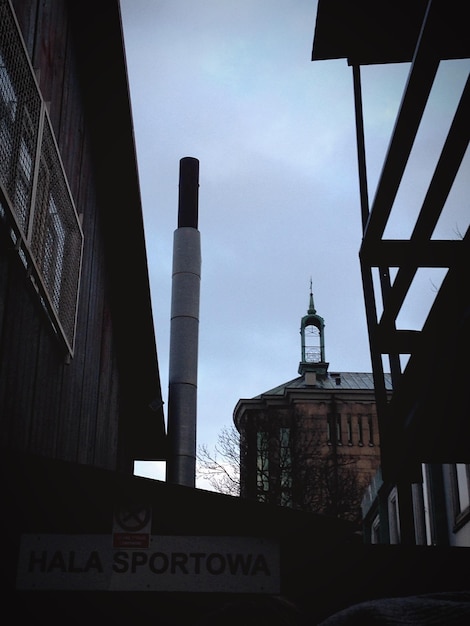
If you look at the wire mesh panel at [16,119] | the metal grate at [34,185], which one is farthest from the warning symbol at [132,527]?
the wire mesh panel at [16,119]

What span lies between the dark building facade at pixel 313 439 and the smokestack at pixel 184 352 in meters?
15.1

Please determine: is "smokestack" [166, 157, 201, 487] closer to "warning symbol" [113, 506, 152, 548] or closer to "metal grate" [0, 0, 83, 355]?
"metal grate" [0, 0, 83, 355]

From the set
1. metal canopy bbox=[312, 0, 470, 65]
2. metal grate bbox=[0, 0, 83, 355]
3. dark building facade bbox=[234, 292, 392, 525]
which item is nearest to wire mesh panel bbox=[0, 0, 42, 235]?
metal grate bbox=[0, 0, 83, 355]

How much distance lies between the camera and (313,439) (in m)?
48.4

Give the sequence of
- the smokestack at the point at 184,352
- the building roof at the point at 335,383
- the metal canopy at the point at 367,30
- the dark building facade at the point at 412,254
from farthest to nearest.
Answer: the building roof at the point at 335,383 → the smokestack at the point at 184,352 → the metal canopy at the point at 367,30 → the dark building facade at the point at 412,254

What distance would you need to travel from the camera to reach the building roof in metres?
52.8

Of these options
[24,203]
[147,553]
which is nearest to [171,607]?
[147,553]

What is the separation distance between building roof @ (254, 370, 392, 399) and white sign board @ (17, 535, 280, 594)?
4618 cm

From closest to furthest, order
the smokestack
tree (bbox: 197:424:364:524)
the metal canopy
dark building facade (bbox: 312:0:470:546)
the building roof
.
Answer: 1. dark building facade (bbox: 312:0:470:546)
2. the metal canopy
3. the smokestack
4. tree (bbox: 197:424:364:524)
5. the building roof

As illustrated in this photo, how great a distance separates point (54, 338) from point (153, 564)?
7.71ft

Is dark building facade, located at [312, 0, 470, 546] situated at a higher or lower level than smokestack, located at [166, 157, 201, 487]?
lower

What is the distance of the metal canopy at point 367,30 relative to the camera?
7.22 meters

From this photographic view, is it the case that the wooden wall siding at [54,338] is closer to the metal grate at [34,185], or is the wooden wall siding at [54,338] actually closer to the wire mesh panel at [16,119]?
the metal grate at [34,185]

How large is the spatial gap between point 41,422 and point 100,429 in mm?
3777
